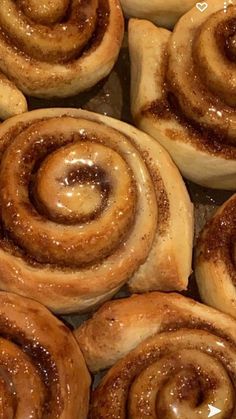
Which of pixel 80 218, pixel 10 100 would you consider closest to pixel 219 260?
pixel 80 218

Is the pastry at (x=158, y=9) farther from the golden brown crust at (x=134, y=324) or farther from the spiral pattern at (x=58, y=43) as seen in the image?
the golden brown crust at (x=134, y=324)

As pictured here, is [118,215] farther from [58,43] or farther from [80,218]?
[58,43]

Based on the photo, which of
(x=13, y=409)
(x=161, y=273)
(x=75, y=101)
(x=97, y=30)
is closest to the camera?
(x=13, y=409)

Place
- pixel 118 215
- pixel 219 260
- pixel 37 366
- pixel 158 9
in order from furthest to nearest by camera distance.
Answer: pixel 158 9 < pixel 219 260 < pixel 118 215 < pixel 37 366

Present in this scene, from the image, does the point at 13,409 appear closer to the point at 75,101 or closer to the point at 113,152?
the point at 113,152

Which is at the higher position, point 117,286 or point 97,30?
point 97,30

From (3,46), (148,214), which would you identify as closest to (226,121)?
(148,214)

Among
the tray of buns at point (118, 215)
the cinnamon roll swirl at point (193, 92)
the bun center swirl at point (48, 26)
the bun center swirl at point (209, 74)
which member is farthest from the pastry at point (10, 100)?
the bun center swirl at point (209, 74)

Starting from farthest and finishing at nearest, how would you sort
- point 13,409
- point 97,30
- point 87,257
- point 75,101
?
1. point 75,101
2. point 97,30
3. point 87,257
4. point 13,409
